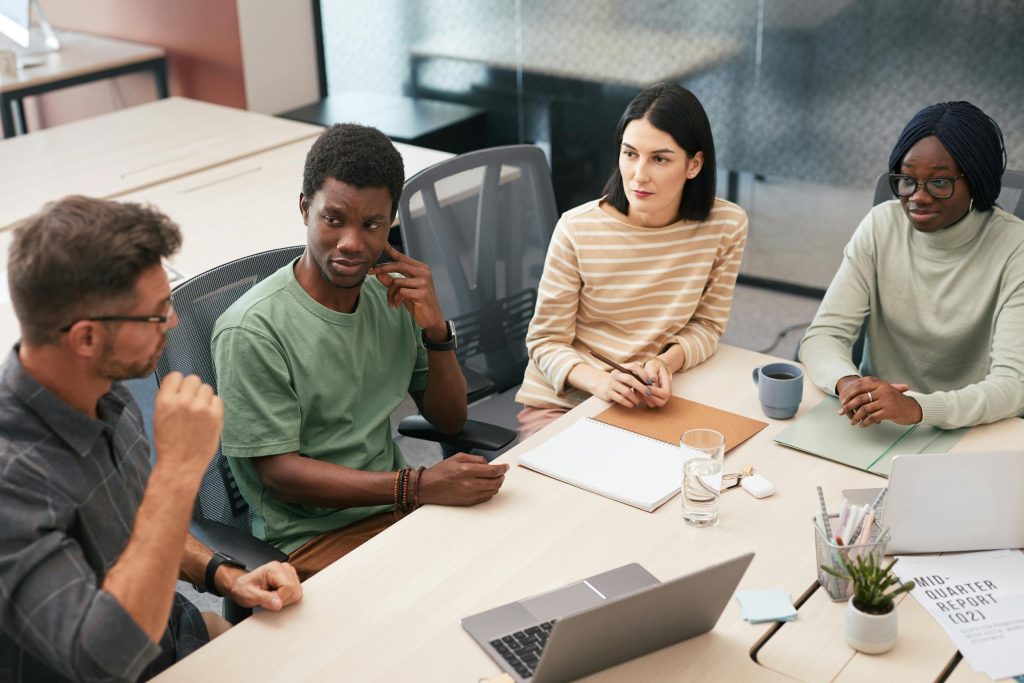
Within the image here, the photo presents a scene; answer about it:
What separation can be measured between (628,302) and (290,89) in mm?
2718

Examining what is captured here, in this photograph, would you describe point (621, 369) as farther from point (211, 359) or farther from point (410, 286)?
point (211, 359)

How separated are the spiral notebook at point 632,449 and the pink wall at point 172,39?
287cm

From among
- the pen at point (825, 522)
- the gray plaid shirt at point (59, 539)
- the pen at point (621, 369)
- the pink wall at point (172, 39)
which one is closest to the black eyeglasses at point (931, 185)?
the pen at point (621, 369)

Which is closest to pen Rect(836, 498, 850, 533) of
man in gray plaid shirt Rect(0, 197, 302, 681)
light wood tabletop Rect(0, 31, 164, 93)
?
man in gray plaid shirt Rect(0, 197, 302, 681)

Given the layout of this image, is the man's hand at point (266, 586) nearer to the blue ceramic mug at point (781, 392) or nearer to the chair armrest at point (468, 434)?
the chair armrest at point (468, 434)

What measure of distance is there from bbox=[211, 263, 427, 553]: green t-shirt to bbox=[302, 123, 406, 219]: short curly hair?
0.17 m

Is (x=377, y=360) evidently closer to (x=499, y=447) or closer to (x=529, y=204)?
(x=499, y=447)

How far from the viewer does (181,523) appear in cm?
126

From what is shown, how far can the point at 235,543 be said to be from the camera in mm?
1615

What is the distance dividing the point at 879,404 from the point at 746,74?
2109 millimetres

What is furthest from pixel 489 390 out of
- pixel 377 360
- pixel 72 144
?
pixel 72 144

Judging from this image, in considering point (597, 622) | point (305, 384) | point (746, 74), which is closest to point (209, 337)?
point (305, 384)

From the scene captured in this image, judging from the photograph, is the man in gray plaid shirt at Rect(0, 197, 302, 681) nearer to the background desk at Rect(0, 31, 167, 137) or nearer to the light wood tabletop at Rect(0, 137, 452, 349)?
the light wood tabletop at Rect(0, 137, 452, 349)

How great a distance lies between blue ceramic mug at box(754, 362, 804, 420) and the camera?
1901 millimetres
